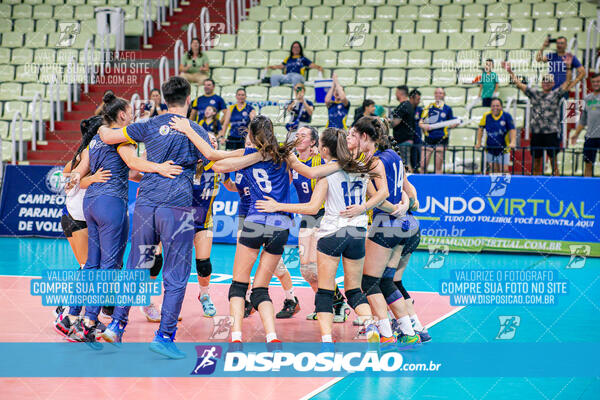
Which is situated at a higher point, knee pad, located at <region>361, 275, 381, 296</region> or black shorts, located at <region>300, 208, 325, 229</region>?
black shorts, located at <region>300, 208, 325, 229</region>

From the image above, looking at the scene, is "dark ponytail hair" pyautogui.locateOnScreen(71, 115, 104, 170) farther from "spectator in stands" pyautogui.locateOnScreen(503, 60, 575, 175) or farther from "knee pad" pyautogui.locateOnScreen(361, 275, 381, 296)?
"spectator in stands" pyautogui.locateOnScreen(503, 60, 575, 175)

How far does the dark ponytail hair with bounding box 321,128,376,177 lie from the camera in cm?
629

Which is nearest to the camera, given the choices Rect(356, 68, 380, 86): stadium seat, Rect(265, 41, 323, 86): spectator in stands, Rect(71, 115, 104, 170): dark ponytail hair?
Rect(71, 115, 104, 170): dark ponytail hair

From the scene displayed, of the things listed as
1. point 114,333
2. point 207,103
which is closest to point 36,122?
point 207,103

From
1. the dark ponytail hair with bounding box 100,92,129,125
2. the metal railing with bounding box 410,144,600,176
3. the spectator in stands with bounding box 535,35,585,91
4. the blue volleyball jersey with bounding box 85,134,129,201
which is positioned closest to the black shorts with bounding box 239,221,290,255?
the blue volleyball jersey with bounding box 85,134,129,201

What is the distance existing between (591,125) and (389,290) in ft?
24.1

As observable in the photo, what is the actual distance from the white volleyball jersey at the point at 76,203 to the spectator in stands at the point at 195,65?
9.12m

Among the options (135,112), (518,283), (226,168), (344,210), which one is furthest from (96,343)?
(135,112)

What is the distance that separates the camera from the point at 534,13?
17172 millimetres

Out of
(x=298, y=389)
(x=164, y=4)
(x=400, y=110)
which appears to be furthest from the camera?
(x=164, y=4)

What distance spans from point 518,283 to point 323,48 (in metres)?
9.71

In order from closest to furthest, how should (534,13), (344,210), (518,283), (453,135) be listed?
(344,210) → (518,283) → (453,135) → (534,13)

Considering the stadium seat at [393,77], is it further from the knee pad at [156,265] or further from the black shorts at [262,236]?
the black shorts at [262,236]

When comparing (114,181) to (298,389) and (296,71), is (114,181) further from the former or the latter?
(296,71)
